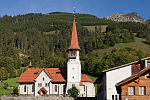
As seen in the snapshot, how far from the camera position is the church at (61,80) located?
67312mm

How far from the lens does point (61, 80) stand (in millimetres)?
69188

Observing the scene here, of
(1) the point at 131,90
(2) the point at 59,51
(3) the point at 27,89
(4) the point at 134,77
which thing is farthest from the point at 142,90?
(2) the point at 59,51

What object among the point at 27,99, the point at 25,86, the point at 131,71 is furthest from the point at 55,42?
the point at 131,71

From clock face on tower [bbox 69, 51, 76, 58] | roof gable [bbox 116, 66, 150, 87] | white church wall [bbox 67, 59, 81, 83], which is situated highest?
clock face on tower [bbox 69, 51, 76, 58]

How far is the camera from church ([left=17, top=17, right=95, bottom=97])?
6731 cm

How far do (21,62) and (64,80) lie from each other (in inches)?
2654

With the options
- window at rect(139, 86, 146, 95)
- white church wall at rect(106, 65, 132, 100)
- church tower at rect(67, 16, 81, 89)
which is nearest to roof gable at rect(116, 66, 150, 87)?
window at rect(139, 86, 146, 95)

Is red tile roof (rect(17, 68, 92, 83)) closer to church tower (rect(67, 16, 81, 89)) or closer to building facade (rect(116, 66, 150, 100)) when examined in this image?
church tower (rect(67, 16, 81, 89))

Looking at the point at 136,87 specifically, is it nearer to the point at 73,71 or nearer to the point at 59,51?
the point at 73,71

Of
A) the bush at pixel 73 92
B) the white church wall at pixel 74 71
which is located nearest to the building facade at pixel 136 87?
the bush at pixel 73 92

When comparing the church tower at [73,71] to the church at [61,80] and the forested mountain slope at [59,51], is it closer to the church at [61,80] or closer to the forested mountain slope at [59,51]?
the church at [61,80]

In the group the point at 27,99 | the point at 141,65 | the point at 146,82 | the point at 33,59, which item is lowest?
the point at 27,99

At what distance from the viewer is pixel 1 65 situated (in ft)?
398

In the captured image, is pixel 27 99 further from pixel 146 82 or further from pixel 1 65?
pixel 1 65
